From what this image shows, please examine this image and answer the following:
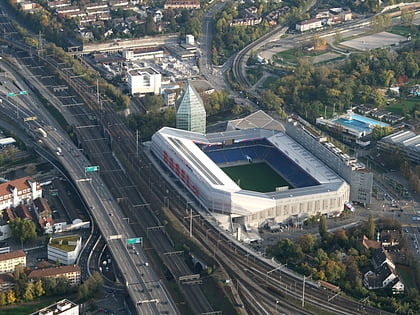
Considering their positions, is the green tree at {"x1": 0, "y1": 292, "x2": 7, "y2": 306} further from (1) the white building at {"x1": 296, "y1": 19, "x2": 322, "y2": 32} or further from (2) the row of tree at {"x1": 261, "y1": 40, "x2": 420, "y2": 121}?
(1) the white building at {"x1": 296, "y1": 19, "x2": 322, "y2": 32}

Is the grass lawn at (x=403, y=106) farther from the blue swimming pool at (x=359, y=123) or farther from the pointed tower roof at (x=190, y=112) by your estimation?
the pointed tower roof at (x=190, y=112)

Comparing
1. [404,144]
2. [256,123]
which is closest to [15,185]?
[256,123]

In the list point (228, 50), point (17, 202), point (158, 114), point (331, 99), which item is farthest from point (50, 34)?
point (17, 202)

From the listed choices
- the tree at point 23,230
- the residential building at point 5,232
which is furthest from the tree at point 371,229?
the residential building at point 5,232

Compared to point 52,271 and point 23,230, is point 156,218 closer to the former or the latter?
point 23,230

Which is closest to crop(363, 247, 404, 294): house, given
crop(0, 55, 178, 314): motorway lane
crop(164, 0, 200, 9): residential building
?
crop(0, 55, 178, 314): motorway lane

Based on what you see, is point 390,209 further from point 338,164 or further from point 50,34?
point 50,34
